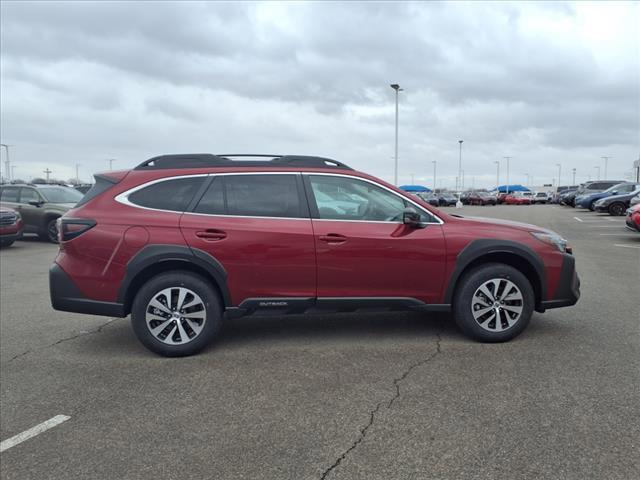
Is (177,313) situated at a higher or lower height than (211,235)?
lower

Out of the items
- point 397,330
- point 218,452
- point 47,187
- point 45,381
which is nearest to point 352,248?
point 397,330

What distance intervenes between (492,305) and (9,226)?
1283cm

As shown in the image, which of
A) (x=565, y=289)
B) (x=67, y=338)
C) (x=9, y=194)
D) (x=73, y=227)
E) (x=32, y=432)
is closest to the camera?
(x=32, y=432)

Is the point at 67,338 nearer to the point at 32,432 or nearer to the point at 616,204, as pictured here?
the point at 32,432

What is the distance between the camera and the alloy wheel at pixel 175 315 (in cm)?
455

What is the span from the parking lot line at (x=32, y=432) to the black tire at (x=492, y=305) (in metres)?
3.41

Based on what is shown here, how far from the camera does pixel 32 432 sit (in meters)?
3.32

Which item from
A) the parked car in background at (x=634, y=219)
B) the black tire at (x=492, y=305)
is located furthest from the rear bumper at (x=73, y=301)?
the parked car in background at (x=634, y=219)

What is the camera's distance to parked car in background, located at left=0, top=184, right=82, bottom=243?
14500mm

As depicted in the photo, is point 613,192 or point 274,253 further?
Answer: point 613,192

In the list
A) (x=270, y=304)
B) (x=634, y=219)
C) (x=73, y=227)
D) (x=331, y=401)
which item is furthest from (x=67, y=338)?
(x=634, y=219)

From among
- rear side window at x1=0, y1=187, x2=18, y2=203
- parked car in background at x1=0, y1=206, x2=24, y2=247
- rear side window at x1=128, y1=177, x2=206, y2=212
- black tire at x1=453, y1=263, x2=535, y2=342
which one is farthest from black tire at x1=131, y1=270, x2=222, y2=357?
rear side window at x1=0, y1=187, x2=18, y2=203

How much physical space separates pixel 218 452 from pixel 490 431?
5.47 ft

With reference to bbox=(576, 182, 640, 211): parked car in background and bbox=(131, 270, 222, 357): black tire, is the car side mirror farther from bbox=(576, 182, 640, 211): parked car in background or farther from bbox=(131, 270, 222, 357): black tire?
bbox=(576, 182, 640, 211): parked car in background
